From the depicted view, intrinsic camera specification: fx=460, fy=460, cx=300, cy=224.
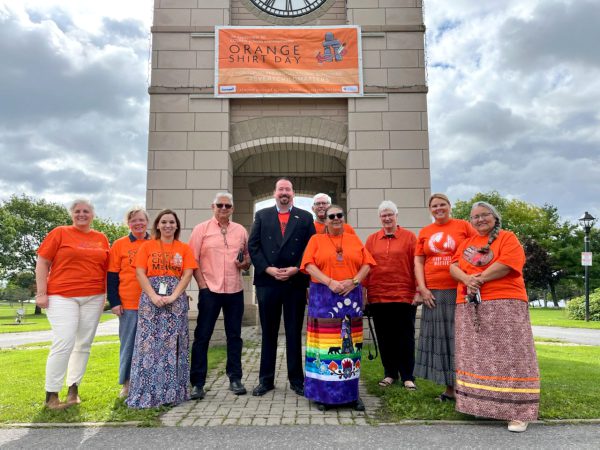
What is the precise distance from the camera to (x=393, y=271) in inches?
183

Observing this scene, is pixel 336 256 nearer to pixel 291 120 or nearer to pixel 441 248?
pixel 441 248

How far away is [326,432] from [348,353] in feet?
2.36

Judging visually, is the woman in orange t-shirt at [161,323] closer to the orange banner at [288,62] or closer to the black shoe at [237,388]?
the black shoe at [237,388]

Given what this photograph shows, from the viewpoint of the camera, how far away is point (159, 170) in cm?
786

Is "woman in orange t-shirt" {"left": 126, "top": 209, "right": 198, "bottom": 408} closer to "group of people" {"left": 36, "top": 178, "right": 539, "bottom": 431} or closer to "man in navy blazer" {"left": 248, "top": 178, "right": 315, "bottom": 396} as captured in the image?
"group of people" {"left": 36, "top": 178, "right": 539, "bottom": 431}

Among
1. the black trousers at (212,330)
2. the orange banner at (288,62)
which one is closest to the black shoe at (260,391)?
the black trousers at (212,330)

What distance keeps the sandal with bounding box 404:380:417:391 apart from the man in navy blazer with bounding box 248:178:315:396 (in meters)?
1.05

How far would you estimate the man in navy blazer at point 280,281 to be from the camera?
4.46 metres

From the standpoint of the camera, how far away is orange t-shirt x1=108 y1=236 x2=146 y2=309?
171 inches

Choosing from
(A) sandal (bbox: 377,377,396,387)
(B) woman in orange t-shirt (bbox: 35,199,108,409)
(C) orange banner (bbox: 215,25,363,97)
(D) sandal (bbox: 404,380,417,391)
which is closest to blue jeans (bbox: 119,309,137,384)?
(B) woman in orange t-shirt (bbox: 35,199,108,409)

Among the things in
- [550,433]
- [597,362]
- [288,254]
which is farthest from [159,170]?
[597,362]

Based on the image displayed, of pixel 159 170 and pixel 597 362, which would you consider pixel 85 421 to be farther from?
pixel 597 362

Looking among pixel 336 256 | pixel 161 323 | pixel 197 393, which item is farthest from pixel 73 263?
pixel 336 256

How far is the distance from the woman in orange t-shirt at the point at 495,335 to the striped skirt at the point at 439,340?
0.42 meters
